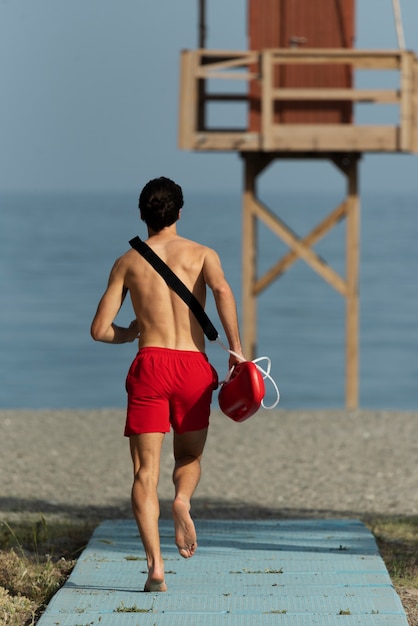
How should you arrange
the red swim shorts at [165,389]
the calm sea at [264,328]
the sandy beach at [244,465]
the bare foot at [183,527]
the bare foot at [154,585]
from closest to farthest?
1. the bare foot at [183,527]
2. the red swim shorts at [165,389]
3. the bare foot at [154,585]
4. the sandy beach at [244,465]
5. the calm sea at [264,328]

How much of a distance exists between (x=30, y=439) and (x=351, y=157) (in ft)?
17.5

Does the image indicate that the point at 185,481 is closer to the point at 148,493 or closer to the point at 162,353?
the point at 148,493

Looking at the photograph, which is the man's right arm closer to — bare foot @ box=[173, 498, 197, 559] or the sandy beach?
bare foot @ box=[173, 498, 197, 559]

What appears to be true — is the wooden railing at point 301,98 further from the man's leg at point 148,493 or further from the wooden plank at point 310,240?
the man's leg at point 148,493

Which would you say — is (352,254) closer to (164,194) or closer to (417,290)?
(164,194)

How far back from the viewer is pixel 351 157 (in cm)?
1559

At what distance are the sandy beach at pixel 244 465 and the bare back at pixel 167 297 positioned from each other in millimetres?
3661

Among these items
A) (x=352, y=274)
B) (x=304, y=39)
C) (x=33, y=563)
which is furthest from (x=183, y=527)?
(x=304, y=39)

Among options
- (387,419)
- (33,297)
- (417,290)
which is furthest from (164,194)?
(417,290)

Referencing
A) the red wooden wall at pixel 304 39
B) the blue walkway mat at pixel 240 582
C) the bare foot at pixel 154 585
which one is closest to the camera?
the blue walkway mat at pixel 240 582


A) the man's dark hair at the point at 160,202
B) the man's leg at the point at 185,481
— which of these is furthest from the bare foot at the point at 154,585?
the man's dark hair at the point at 160,202

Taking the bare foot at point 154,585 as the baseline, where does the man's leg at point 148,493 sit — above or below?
above

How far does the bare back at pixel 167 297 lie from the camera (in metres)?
5.70

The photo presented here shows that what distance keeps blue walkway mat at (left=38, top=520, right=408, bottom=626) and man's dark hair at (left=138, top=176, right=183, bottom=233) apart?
167 centimetres
